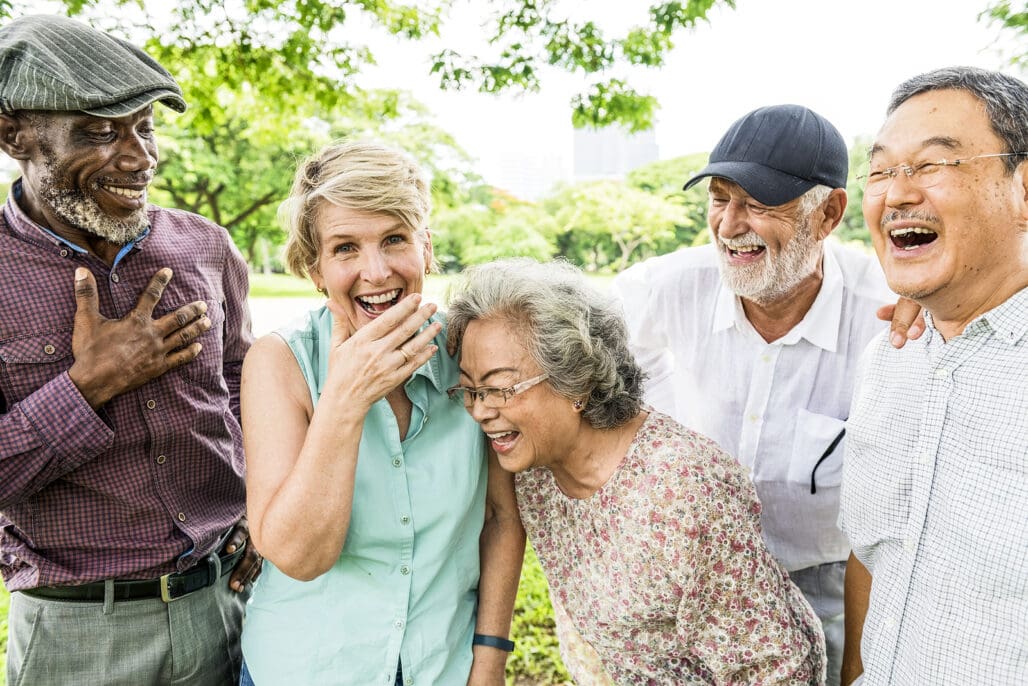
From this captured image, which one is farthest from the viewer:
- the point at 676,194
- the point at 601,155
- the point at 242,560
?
the point at 601,155

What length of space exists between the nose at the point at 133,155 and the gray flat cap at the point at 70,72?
4.5 inches

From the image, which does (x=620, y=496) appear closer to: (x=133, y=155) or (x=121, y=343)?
(x=121, y=343)

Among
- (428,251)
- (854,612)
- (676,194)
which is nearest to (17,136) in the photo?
(428,251)

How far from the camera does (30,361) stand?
209 cm

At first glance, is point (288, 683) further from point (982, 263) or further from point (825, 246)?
point (825, 246)

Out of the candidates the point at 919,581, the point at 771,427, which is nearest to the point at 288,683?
the point at 919,581

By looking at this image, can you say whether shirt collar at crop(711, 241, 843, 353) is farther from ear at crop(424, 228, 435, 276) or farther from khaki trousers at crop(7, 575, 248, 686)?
khaki trousers at crop(7, 575, 248, 686)

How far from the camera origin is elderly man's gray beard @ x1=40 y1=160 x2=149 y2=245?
211 centimetres

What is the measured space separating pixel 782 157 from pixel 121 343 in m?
2.50

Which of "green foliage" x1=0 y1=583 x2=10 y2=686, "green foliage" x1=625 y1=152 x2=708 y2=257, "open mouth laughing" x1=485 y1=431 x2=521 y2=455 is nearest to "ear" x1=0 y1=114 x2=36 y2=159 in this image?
"open mouth laughing" x1=485 y1=431 x2=521 y2=455

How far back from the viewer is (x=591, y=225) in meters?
36.8

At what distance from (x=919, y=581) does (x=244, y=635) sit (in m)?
1.93

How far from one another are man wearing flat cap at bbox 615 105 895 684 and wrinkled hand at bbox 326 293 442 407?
4.99 ft

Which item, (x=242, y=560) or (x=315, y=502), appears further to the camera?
(x=242, y=560)
